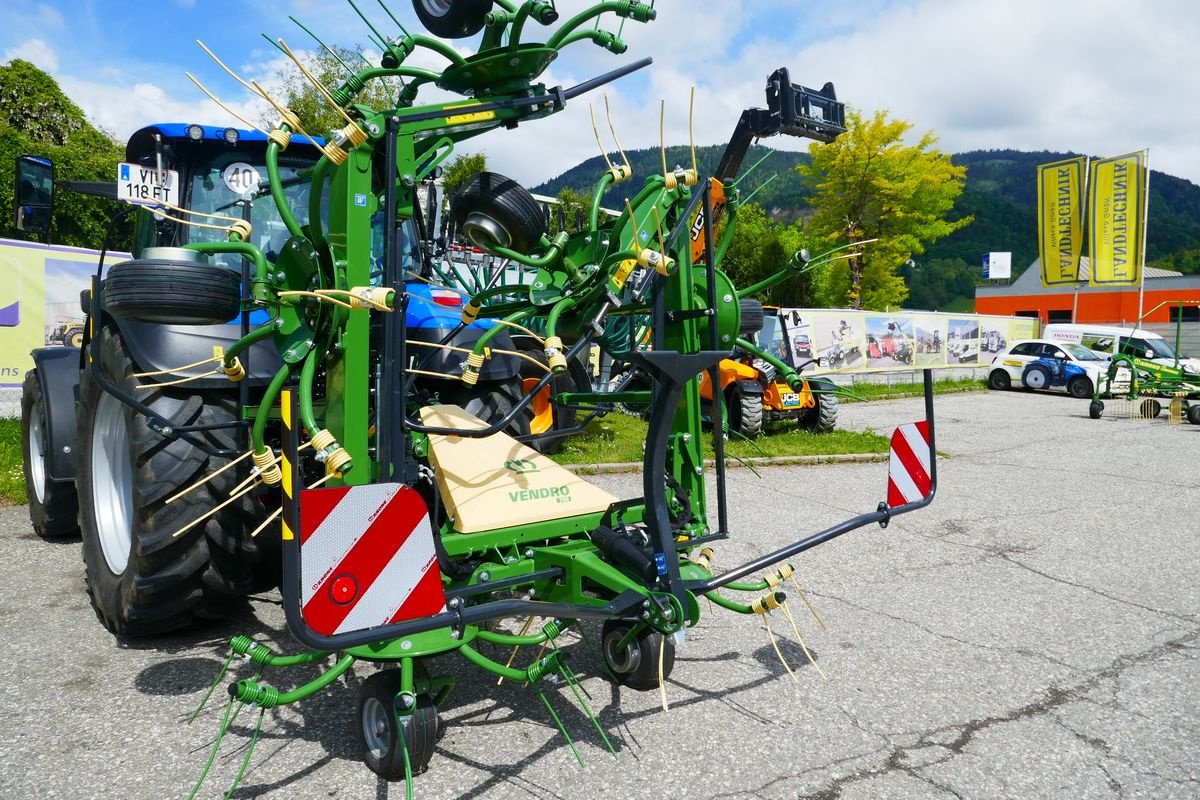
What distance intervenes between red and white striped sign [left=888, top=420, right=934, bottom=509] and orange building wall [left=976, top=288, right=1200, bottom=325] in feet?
125

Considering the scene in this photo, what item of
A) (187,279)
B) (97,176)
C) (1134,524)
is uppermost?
(97,176)

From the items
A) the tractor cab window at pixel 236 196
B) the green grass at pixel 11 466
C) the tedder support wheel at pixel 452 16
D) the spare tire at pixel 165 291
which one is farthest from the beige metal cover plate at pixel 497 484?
the green grass at pixel 11 466

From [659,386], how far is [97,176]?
20.9 m

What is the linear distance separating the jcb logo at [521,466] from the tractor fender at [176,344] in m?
1.19

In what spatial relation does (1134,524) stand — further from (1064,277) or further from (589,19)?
(1064,277)

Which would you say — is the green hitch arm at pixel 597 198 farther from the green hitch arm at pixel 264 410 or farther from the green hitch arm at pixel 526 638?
the green hitch arm at pixel 526 638

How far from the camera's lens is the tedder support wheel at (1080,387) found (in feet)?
65.5


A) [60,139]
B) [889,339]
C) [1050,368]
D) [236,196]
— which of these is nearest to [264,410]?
[236,196]

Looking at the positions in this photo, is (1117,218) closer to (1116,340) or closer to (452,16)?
(1116,340)

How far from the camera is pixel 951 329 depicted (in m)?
23.3

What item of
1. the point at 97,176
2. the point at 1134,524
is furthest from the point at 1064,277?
the point at 97,176

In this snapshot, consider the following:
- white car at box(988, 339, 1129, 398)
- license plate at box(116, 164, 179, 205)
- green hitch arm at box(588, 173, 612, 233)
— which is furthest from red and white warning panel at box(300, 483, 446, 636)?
white car at box(988, 339, 1129, 398)

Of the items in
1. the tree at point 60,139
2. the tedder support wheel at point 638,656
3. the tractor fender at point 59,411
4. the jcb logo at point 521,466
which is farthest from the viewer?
the tree at point 60,139

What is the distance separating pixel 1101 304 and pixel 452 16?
153ft
